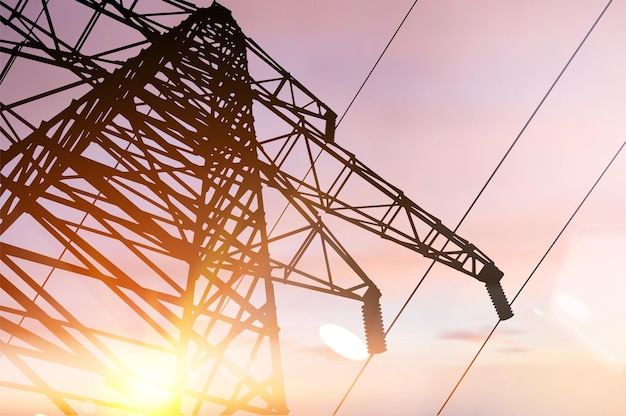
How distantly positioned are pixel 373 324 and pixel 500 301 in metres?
2.77

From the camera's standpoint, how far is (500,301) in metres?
9.25

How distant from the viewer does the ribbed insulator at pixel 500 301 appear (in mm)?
9227

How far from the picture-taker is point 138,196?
8.61 meters

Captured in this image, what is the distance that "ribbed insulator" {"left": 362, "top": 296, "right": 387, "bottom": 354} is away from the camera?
8297 mm

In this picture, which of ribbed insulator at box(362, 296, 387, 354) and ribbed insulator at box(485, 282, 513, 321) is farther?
ribbed insulator at box(485, 282, 513, 321)

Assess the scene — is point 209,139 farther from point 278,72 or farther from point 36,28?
point 36,28

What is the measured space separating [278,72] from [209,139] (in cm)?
235

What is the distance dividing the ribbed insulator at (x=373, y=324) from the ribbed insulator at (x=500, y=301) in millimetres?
2491

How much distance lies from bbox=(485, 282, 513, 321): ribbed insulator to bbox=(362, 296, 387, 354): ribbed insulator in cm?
249

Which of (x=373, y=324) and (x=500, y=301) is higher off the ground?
(x=500, y=301)

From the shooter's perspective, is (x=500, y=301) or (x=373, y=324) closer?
(x=373, y=324)

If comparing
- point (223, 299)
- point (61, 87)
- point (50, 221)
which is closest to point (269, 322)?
point (223, 299)

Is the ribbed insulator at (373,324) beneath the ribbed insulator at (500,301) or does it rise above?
beneath

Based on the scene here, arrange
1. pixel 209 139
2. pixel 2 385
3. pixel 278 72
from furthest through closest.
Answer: pixel 278 72, pixel 209 139, pixel 2 385
